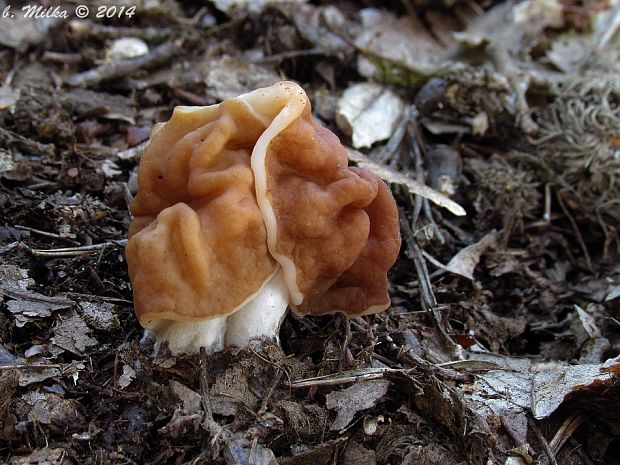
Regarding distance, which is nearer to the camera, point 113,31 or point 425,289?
point 425,289

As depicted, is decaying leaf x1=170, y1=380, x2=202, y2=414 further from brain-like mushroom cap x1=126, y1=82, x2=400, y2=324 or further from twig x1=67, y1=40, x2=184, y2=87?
twig x1=67, y1=40, x2=184, y2=87

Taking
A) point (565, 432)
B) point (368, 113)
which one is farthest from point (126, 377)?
point (368, 113)

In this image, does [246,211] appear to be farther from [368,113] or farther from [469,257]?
[368,113]

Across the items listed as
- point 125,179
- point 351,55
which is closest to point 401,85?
point 351,55

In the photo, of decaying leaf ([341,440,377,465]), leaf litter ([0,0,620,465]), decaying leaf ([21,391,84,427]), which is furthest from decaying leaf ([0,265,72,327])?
decaying leaf ([341,440,377,465])

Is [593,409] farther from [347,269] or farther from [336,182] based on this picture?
[336,182]

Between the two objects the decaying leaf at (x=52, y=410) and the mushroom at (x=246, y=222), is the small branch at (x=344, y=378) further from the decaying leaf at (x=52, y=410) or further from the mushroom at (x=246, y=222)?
the decaying leaf at (x=52, y=410)
